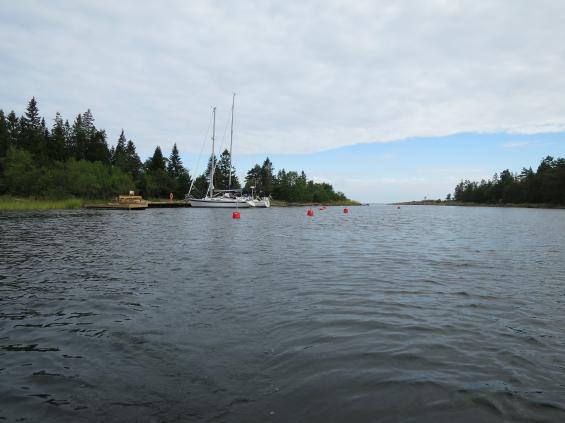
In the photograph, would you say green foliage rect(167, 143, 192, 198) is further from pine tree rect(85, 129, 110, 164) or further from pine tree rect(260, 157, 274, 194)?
pine tree rect(260, 157, 274, 194)

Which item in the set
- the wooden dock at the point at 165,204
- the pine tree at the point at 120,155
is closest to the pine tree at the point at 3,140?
the pine tree at the point at 120,155

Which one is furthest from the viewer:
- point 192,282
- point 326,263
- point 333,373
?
point 326,263

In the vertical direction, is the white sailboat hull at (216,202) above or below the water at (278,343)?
above

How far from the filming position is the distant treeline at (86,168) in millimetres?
73688

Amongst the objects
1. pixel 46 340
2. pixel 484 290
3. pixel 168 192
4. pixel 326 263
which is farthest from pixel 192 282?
pixel 168 192

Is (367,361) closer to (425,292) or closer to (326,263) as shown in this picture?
(425,292)

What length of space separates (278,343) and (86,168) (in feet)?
310

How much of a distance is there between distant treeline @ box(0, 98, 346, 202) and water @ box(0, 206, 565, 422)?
70.3m

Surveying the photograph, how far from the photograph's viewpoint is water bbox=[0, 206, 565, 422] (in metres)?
5.02

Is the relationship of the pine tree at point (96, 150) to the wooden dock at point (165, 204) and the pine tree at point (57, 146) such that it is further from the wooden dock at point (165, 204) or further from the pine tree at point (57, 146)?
the wooden dock at point (165, 204)

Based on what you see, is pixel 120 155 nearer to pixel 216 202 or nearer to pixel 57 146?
pixel 57 146

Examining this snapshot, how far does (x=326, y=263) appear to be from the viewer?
16922mm

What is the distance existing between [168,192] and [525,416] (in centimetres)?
12007

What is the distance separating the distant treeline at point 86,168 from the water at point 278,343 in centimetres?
7034
